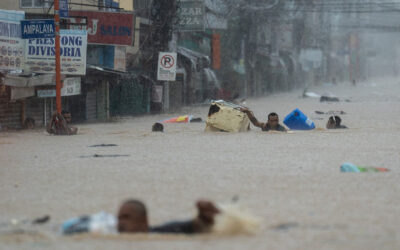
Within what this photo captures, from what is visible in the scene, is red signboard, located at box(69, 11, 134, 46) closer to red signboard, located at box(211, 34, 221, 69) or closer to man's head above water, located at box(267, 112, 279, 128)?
man's head above water, located at box(267, 112, 279, 128)

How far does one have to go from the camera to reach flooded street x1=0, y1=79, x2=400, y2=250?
6867 millimetres

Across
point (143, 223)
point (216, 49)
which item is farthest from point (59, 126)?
point (216, 49)

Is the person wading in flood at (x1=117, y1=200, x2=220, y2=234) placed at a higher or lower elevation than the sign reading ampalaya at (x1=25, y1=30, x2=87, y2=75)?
lower

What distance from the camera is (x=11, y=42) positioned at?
1015 inches

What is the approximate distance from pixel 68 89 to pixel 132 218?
892 inches

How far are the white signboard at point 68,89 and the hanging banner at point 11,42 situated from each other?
169cm

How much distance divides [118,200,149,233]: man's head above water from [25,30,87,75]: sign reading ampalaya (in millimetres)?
20203

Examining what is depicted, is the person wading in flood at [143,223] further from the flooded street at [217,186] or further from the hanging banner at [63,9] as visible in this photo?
the hanging banner at [63,9]

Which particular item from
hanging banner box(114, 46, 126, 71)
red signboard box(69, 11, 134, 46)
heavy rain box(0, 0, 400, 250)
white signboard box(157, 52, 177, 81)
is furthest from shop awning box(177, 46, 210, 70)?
red signboard box(69, 11, 134, 46)

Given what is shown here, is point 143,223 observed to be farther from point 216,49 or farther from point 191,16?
point 216,49

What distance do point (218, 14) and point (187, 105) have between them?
9.42 meters

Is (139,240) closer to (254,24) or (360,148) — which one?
(360,148)

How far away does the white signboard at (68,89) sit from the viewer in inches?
1096

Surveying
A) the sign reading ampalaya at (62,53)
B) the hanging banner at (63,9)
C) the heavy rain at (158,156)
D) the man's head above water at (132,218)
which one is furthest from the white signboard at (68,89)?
the man's head above water at (132,218)
